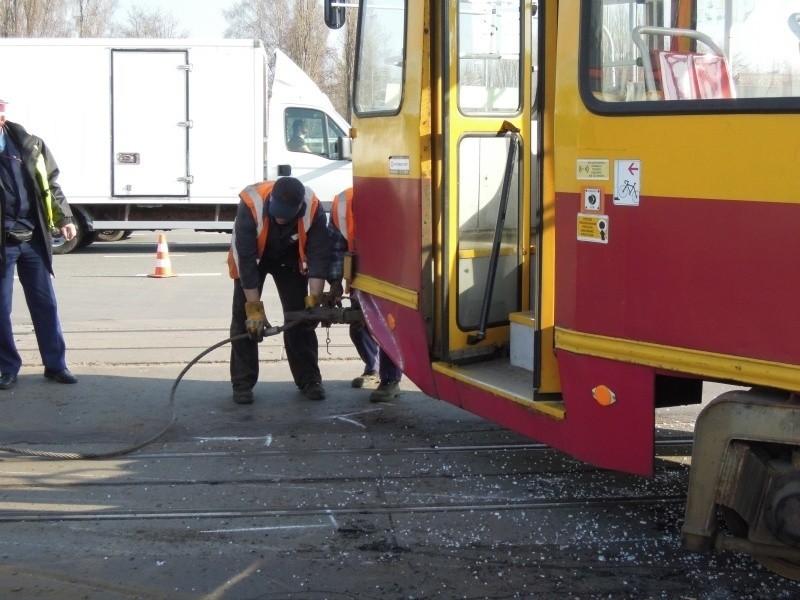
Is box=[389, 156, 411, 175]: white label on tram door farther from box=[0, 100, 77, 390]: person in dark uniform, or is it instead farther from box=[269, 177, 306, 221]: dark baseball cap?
box=[0, 100, 77, 390]: person in dark uniform

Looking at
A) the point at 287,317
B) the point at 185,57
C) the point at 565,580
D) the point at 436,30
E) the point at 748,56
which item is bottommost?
the point at 565,580

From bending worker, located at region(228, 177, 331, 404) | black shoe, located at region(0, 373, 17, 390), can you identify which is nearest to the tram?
bending worker, located at region(228, 177, 331, 404)

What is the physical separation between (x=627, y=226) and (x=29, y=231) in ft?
15.0

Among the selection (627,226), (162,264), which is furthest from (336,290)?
(162,264)

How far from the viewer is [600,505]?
16.7ft

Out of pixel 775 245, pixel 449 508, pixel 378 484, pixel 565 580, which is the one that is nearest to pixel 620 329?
pixel 775 245

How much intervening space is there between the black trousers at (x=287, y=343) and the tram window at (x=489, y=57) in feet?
6.88

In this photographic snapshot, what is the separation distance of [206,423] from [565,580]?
299 centimetres

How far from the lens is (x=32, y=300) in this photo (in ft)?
24.0

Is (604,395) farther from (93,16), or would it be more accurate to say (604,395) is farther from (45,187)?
(93,16)

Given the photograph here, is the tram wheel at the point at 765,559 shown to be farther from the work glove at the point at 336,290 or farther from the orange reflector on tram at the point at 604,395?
the work glove at the point at 336,290

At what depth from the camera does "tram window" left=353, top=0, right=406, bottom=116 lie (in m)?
5.67

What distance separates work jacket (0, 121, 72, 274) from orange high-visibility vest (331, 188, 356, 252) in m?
1.89

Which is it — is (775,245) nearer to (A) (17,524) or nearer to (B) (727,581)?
(B) (727,581)
